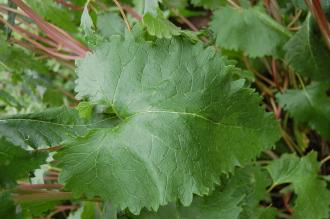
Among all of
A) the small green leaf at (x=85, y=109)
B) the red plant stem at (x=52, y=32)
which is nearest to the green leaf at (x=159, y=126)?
the small green leaf at (x=85, y=109)

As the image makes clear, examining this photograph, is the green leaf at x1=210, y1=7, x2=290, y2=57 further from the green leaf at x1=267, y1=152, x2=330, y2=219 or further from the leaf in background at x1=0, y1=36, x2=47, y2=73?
the leaf in background at x1=0, y1=36, x2=47, y2=73

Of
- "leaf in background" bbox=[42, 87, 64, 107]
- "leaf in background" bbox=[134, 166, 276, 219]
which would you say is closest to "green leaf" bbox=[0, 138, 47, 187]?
"leaf in background" bbox=[134, 166, 276, 219]

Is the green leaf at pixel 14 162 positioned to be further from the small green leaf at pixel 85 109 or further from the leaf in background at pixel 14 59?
the leaf in background at pixel 14 59

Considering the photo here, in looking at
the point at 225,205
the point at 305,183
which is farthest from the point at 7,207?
the point at 305,183

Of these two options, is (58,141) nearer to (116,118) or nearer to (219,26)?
(116,118)

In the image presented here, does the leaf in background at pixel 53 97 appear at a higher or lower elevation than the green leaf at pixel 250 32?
lower

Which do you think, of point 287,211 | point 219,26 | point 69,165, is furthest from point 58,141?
point 287,211

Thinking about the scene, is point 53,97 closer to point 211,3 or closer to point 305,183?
point 211,3
